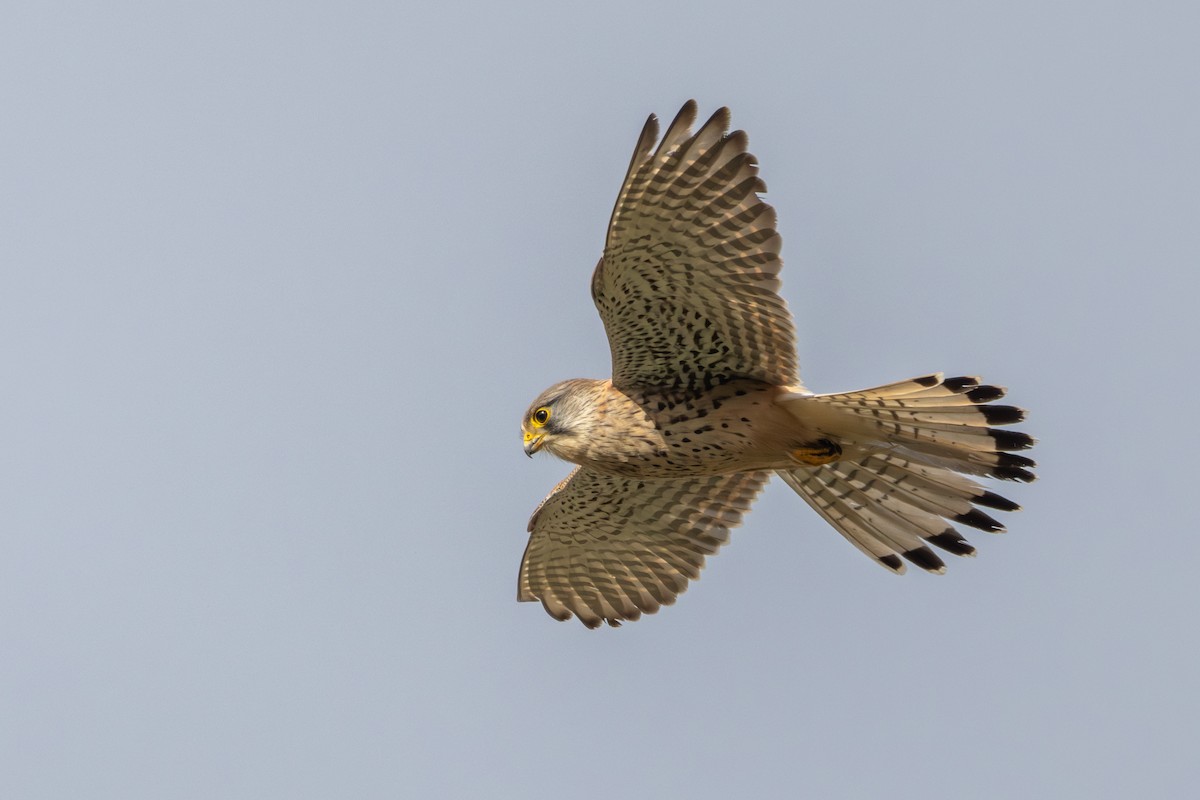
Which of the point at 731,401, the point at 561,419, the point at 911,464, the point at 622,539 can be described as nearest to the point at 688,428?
the point at 731,401

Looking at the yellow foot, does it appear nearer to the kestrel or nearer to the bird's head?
the kestrel

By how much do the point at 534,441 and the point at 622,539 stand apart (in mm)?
1732

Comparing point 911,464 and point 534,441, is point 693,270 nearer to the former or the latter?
point 534,441

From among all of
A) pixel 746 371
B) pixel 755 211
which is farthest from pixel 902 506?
pixel 755 211

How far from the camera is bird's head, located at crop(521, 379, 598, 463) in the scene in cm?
1027

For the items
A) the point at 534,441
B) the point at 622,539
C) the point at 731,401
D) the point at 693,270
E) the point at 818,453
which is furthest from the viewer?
the point at 622,539

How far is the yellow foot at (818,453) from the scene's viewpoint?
33.7 feet

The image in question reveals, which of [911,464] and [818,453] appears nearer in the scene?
[818,453]

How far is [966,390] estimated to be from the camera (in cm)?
974

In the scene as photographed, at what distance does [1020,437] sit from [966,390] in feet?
1.45

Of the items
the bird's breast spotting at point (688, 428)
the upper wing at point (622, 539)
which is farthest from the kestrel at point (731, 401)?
the upper wing at point (622, 539)

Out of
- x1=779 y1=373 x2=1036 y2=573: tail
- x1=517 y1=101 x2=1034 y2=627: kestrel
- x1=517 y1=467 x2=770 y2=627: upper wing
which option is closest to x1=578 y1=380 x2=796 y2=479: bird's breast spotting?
x1=517 y1=101 x2=1034 y2=627: kestrel

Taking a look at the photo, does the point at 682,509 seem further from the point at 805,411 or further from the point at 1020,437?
the point at 1020,437

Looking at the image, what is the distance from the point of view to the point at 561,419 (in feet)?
33.9
